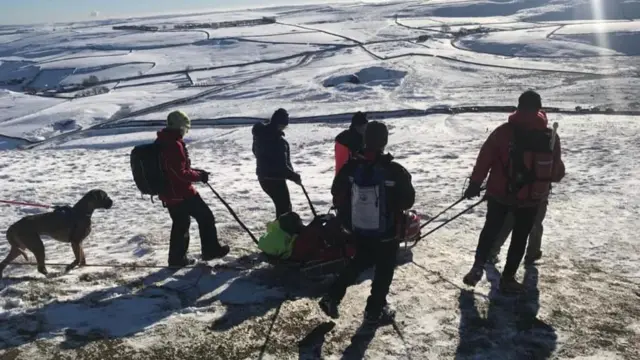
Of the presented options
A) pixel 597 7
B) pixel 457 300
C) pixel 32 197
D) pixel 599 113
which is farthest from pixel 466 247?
pixel 597 7

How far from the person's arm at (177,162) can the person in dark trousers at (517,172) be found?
2795 millimetres

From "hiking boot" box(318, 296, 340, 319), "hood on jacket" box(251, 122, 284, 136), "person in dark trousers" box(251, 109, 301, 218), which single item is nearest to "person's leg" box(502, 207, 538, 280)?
"hiking boot" box(318, 296, 340, 319)

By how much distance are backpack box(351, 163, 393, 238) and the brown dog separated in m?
3.47

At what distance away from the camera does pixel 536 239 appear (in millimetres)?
6426

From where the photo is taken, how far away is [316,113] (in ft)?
75.4

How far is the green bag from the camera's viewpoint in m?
6.08

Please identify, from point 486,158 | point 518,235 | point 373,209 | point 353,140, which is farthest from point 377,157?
point 353,140

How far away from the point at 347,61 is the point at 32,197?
35.6m

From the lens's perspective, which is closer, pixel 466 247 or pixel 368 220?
pixel 368 220

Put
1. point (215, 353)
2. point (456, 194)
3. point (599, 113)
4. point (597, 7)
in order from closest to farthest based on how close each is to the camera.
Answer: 1. point (215, 353)
2. point (456, 194)
3. point (599, 113)
4. point (597, 7)

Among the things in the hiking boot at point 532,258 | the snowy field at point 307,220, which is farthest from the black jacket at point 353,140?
the hiking boot at point 532,258

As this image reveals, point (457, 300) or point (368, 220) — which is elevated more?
point (368, 220)

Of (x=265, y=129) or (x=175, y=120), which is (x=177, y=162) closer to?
(x=175, y=120)

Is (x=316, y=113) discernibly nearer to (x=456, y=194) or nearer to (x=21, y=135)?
(x=21, y=135)
